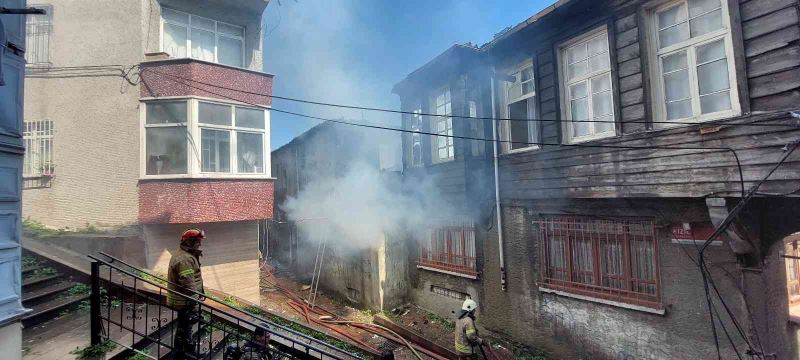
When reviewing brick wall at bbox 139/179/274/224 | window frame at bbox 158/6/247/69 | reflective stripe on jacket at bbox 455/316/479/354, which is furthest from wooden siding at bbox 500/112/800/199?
window frame at bbox 158/6/247/69

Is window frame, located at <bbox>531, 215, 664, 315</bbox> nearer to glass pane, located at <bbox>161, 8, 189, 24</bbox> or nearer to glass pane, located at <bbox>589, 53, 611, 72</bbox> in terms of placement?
glass pane, located at <bbox>589, 53, 611, 72</bbox>

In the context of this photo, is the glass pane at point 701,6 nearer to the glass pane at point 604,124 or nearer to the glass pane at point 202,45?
the glass pane at point 604,124

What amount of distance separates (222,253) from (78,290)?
4.57 metres

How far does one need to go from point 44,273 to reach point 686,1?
1197 centimetres

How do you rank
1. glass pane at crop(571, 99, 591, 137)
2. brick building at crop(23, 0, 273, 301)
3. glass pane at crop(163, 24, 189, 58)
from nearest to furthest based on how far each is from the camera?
glass pane at crop(571, 99, 591, 137) → brick building at crop(23, 0, 273, 301) → glass pane at crop(163, 24, 189, 58)

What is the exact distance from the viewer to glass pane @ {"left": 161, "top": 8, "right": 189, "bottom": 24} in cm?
1066

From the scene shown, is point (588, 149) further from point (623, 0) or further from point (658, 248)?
point (623, 0)

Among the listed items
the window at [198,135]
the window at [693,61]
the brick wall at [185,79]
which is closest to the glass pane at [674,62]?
the window at [693,61]

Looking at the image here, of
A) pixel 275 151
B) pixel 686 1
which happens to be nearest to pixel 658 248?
pixel 686 1

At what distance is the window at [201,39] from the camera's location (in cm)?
1077

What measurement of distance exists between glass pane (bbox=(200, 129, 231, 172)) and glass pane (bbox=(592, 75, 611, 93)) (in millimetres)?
9418

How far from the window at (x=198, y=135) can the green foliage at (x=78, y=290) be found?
396 cm

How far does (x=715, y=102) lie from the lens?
18.8 ft

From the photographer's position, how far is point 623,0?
6762mm
